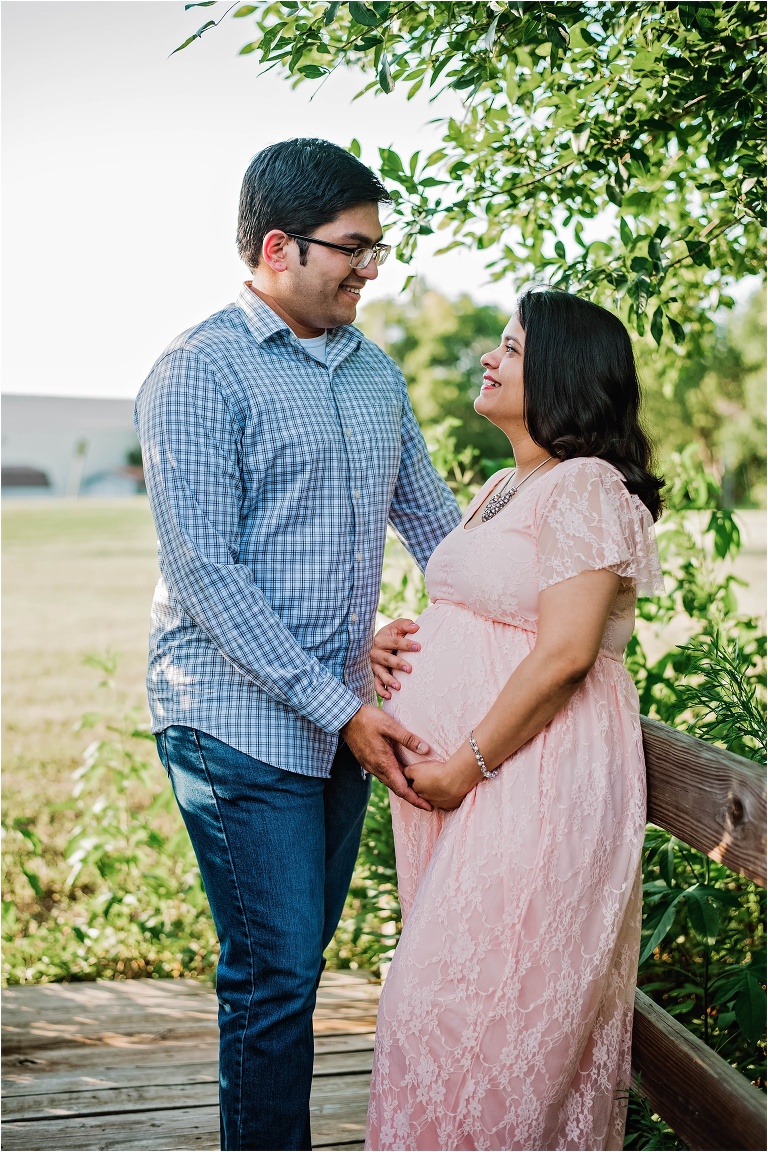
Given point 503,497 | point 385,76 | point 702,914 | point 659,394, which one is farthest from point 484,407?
point 659,394

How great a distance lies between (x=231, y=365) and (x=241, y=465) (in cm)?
20

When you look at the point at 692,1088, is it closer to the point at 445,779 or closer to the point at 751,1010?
the point at 751,1010

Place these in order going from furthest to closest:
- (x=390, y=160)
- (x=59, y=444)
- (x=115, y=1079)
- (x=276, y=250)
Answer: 1. (x=59, y=444)
2. (x=115, y=1079)
3. (x=390, y=160)
4. (x=276, y=250)

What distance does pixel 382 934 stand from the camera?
3242 millimetres

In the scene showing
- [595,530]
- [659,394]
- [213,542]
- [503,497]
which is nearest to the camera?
[595,530]

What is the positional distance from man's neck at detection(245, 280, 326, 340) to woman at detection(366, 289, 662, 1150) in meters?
0.51

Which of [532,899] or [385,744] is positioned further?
[385,744]

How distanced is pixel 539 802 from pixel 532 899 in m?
0.16

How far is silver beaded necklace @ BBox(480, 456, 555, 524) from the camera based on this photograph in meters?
1.98

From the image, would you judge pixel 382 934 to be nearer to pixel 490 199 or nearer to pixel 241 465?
pixel 241 465

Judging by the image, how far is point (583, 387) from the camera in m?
1.89

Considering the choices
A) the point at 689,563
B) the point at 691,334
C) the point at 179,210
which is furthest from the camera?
the point at 179,210

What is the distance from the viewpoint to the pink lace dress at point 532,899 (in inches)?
65.9

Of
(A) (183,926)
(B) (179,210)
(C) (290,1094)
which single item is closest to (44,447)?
(B) (179,210)
